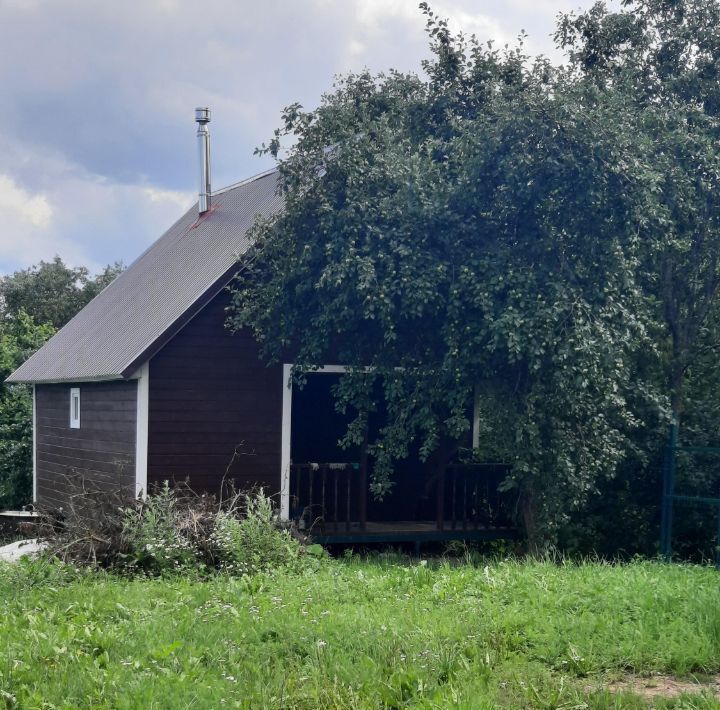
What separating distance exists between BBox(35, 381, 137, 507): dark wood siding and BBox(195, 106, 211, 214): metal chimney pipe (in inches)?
157

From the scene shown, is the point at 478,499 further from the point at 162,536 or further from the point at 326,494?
the point at 162,536

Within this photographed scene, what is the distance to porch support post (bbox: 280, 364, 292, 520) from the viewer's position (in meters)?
13.4

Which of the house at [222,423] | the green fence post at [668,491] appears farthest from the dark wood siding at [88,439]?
the green fence post at [668,491]

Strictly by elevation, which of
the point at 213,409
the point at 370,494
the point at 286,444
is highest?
the point at 213,409

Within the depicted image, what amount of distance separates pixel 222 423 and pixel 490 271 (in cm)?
418

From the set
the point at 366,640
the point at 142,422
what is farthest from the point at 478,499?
the point at 366,640

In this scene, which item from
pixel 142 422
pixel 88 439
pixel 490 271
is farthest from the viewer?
pixel 88 439

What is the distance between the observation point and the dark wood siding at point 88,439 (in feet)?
44.3

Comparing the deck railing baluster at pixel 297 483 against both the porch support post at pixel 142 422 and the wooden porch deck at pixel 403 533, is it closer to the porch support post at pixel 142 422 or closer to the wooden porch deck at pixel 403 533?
the wooden porch deck at pixel 403 533

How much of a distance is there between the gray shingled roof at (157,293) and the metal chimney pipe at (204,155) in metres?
0.22

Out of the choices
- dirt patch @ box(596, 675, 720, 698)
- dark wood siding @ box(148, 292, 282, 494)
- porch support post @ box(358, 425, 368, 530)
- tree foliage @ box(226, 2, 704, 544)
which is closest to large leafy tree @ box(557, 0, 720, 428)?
tree foliage @ box(226, 2, 704, 544)

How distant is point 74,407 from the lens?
16.3 meters

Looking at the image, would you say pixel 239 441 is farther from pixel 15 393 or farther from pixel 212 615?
pixel 15 393

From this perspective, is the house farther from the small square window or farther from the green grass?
the green grass
